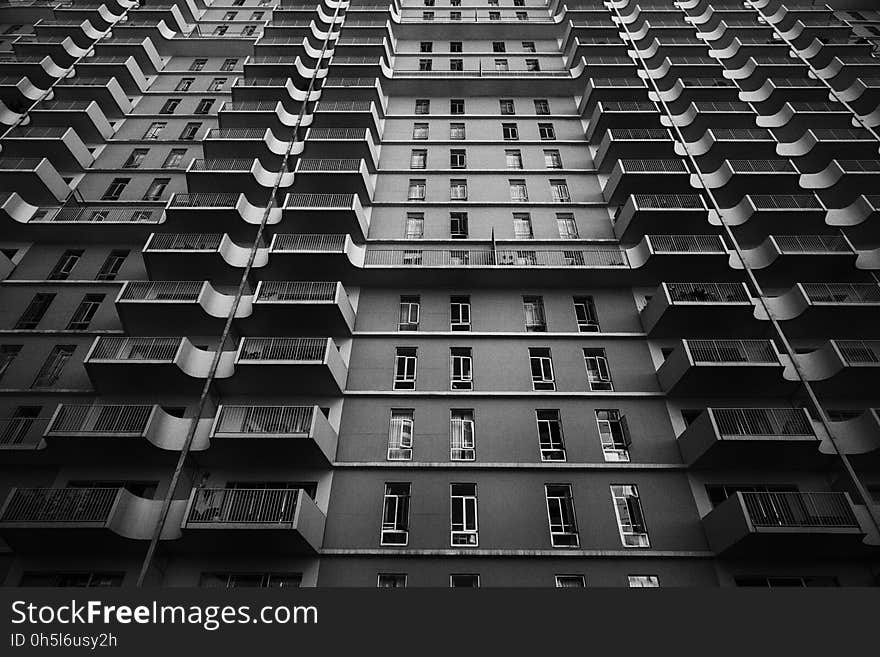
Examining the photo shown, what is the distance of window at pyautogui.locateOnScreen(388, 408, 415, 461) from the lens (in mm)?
20656

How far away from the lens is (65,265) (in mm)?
26625

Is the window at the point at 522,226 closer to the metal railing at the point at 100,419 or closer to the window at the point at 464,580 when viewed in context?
the window at the point at 464,580

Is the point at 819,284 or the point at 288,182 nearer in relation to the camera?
the point at 819,284

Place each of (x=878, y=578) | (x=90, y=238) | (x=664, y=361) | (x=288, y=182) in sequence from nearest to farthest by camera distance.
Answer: (x=878, y=578), (x=664, y=361), (x=90, y=238), (x=288, y=182)

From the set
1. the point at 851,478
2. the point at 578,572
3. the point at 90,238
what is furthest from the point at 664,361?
the point at 90,238

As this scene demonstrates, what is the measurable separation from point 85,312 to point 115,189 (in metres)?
9.05

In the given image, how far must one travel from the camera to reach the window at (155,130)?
34.0 meters

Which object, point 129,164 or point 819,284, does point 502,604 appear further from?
point 129,164

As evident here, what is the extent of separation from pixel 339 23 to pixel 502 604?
148 feet

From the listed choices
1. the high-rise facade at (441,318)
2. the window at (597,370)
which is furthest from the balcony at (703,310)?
the window at (597,370)

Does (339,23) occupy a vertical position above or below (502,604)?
above

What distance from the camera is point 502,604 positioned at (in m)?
11.9

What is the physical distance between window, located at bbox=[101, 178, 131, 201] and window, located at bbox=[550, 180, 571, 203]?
23018 millimetres

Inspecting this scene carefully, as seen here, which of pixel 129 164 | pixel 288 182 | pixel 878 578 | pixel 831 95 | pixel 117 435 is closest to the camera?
pixel 878 578
